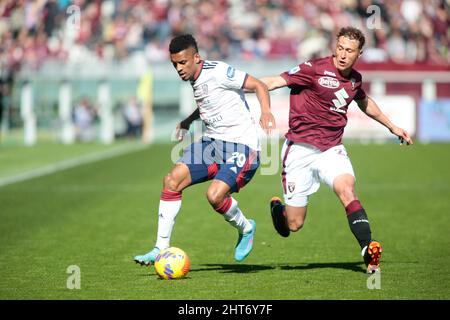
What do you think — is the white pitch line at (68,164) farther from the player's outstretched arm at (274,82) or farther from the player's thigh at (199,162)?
the player's outstretched arm at (274,82)

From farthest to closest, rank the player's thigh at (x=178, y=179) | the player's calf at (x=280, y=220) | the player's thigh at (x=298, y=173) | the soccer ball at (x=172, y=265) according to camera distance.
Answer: the player's calf at (x=280, y=220) < the player's thigh at (x=298, y=173) < the player's thigh at (x=178, y=179) < the soccer ball at (x=172, y=265)

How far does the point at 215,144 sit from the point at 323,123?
1096 millimetres

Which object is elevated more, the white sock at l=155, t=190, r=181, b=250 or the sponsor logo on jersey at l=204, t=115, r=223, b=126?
the sponsor logo on jersey at l=204, t=115, r=223, b=126

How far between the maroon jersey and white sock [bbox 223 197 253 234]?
90 centimetres

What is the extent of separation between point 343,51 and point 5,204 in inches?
336

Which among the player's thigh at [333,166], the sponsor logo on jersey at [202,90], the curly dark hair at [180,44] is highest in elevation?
the curly dark hair at [180,44]

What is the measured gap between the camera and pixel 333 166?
9.55 metres

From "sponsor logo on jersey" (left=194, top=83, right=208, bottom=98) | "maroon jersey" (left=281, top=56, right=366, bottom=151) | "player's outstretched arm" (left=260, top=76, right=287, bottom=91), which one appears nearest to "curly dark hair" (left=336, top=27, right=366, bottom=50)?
"maroon jersey" (left=281, top=56, right=366, bottom=151)

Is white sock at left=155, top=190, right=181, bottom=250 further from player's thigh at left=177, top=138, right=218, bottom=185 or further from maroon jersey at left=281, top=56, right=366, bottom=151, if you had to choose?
maroon jersey at left=281, top=56, right=366, bottom=151

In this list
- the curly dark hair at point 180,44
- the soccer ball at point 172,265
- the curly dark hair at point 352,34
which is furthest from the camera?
the curly dark hair at point 180,44

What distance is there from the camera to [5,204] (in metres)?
16.2

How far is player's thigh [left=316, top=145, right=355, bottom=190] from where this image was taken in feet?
31.0

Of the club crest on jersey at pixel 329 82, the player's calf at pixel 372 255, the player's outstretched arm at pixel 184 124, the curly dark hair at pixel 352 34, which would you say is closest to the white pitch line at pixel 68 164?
the player's outstretched arm at pixel 184 124

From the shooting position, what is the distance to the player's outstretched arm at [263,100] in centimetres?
870
